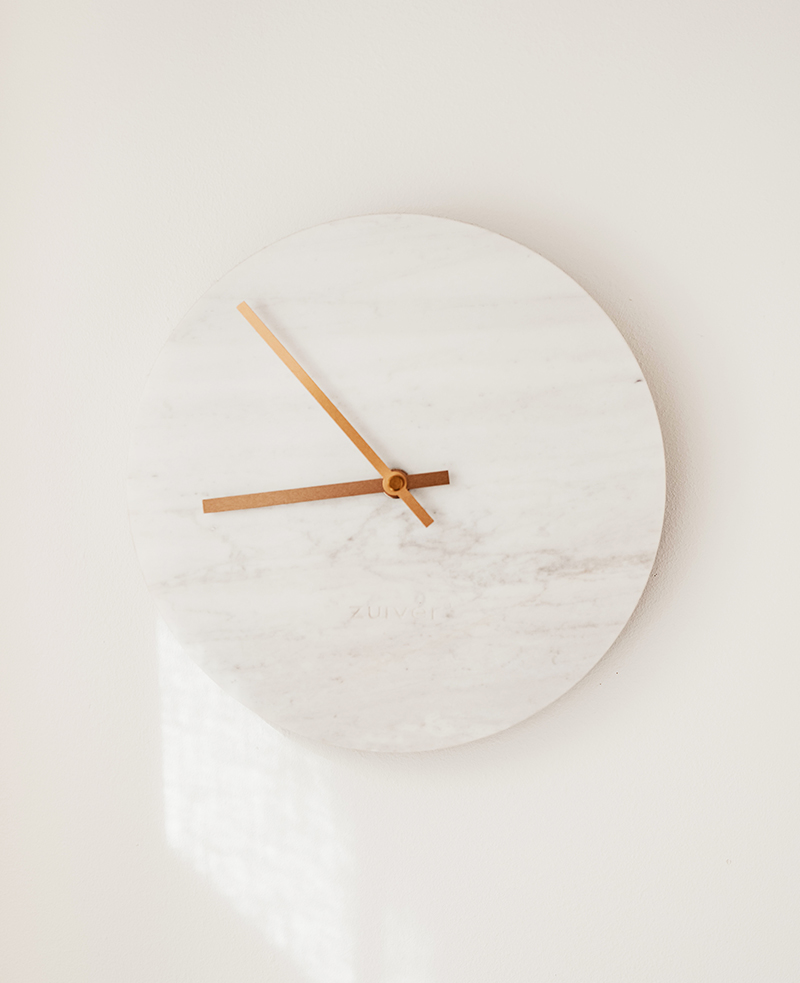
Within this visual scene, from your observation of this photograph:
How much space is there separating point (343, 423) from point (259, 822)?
52cm

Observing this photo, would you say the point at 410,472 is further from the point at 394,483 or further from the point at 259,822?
the point at 259,822

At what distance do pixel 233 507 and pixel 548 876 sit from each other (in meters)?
0.60

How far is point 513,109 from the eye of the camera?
90 centimetres

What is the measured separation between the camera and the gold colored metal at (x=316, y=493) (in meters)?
0.82

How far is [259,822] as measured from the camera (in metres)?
0.90

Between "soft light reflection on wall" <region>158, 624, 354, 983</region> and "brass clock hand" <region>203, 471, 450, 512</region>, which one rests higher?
"brass clock hand" <region>203, 471, 450, 512</region>

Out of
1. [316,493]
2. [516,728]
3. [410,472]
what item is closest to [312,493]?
[316,493]

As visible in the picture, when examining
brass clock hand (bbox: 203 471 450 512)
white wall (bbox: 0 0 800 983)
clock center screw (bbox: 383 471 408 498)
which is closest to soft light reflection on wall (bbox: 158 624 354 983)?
white wall (bbox: 0 0 800 983)

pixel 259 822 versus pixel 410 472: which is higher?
pixel 410 472

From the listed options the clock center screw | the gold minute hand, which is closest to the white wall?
the gold minute hand

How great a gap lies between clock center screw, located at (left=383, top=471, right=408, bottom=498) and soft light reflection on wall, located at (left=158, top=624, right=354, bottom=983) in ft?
1.15

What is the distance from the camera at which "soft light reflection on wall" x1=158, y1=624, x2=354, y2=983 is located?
90 centimetres

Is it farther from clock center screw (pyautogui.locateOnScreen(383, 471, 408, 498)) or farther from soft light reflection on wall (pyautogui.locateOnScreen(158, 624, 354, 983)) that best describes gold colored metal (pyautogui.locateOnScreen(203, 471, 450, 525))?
soft light reflection on wall (pyautogui.locateOnScreen(158, 624, 354, 983))

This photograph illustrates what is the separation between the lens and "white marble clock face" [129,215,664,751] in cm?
82
